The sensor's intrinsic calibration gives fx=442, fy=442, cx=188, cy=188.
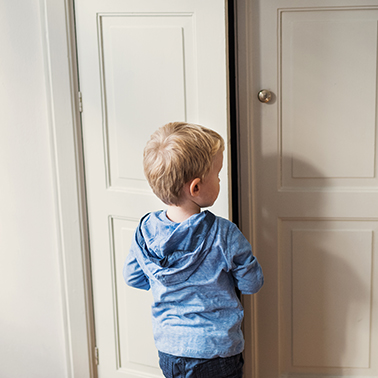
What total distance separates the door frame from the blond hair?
664 millimetres

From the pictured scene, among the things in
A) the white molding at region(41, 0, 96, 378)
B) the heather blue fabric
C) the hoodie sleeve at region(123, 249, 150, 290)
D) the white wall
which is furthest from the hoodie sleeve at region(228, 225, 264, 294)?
the white wall

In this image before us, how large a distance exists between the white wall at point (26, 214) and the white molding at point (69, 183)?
0.04 meters

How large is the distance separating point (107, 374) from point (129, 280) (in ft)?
2.62

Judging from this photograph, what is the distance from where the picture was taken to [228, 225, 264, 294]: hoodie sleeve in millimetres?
1205

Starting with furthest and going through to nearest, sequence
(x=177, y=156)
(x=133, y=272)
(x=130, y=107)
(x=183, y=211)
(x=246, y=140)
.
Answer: (x=246, y=140) < (x=130, y=107) < (x=133, y=272) < (x=183, y=211) < (x=177, y=156)

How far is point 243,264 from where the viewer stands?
1.23m

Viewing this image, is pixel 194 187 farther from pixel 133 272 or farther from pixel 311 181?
pixel 311 181

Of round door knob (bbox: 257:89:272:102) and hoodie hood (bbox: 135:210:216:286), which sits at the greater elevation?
round door knob (bbox: 257:89:272:102)

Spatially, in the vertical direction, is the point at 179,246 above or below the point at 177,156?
below

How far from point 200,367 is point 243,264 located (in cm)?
32

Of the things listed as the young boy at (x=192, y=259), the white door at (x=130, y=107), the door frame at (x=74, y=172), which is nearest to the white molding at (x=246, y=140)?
the door frame at (x=74, y=172)

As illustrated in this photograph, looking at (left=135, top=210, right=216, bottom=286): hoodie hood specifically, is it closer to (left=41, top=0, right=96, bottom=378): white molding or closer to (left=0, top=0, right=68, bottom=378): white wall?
(left=41, top=0, right=96, bottom=378): white molding

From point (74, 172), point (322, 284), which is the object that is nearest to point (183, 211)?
point (74, 172)

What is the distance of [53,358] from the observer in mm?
1979
